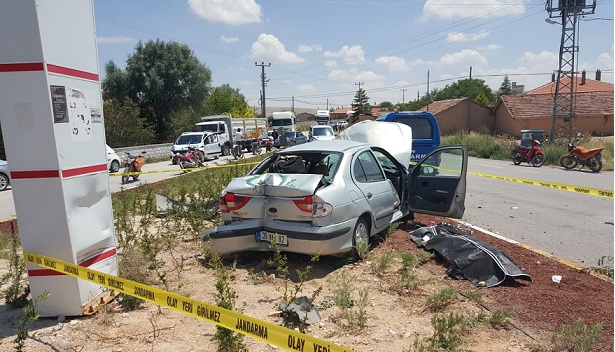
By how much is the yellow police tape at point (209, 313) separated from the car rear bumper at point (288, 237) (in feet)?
5.55

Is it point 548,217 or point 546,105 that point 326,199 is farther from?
point 546,105

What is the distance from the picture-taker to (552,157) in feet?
68.5

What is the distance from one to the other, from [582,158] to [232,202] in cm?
1833

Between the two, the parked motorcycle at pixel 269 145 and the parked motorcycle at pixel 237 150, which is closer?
the parked motorcycle at pixel 237 150

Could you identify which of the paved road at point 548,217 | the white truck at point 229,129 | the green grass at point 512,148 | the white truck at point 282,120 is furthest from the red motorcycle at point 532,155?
the white truck at point 282,120

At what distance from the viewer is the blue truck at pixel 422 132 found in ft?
39.8

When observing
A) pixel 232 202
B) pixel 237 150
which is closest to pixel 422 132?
pixel 232 202

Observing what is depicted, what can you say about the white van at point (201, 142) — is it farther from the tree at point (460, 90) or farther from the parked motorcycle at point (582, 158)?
the tree at point (460, 90)

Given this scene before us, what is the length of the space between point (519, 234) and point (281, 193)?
4.72m

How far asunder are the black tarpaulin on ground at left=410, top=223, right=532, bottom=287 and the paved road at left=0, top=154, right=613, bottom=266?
172 centimetres

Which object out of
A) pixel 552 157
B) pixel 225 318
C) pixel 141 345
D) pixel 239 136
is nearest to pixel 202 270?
pixel 141 345

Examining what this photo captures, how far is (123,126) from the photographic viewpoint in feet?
103

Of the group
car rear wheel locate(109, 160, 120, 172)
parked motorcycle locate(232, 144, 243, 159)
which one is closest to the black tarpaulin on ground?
car rear wheel locate(109, 160, 120, 172)

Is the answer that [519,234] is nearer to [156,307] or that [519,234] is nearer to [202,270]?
[202,270]
